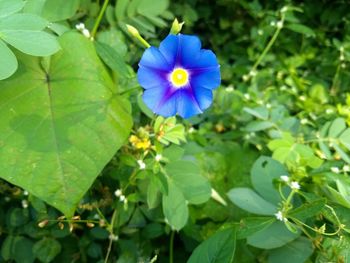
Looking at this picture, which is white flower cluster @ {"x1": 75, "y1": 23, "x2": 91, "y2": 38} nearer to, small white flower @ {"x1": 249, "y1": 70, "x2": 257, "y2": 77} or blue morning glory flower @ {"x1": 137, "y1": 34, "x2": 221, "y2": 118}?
blue morning glory flower @ {"x1": 137, "y1": 34, "x2": 221, "y2": 118}

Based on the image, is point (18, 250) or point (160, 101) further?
point (18, 250)

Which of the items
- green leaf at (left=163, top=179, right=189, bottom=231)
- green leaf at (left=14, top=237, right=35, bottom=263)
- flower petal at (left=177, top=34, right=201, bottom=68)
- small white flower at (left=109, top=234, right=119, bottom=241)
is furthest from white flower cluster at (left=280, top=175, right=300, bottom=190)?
green leaf at (left=14, top=237, right=35, bottom=263)

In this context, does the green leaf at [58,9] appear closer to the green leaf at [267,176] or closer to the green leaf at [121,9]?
the green leaf at [121,9]

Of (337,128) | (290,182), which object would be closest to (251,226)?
(290,182)

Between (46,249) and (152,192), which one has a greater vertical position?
(152,192)

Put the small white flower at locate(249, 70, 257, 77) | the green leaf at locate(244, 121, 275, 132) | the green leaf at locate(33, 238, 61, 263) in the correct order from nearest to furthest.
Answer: the green leaf at locate(33, 238, 61, 263) → the green leaf at locate(244, 121, 275, 132) → the small white flower at locate(249, 70, 257, 77)

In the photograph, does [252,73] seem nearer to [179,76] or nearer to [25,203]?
[179,76]

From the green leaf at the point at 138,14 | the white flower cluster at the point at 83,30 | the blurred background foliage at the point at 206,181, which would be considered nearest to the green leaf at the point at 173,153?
the blurred background foliage at the point at 206,181
